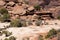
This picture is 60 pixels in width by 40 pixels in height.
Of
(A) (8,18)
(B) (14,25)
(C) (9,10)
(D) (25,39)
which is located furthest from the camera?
(C) (9,10)

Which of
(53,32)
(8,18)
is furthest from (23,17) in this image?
(53,32)

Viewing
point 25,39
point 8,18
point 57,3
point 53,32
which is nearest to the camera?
point 25,39

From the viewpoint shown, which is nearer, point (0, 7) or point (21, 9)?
point (21, 9)

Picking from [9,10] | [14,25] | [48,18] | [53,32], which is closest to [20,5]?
[9,10]

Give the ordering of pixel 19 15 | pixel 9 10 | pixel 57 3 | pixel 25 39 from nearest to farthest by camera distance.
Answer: pixel 25 39 → pixel 19 15 → pixel 9 10 → pixel 57 3

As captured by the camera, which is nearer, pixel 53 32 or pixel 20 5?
pixel 53 32

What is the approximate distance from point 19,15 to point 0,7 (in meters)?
6.02

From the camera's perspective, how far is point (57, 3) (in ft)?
182

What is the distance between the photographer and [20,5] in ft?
141

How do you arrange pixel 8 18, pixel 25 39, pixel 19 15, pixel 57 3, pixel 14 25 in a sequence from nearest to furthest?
pixel 25 39, pixel 14 25, pixel 8 18, pixel 19 15, pixel 57 3

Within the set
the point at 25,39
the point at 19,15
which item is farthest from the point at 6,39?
the point at 19,15

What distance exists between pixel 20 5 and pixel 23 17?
16.0 feet

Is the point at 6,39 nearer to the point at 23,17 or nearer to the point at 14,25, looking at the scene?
the point at 14,25

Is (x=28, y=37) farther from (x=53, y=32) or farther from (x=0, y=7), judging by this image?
(x=0, y=7)
